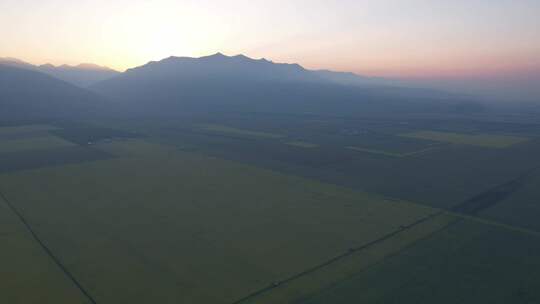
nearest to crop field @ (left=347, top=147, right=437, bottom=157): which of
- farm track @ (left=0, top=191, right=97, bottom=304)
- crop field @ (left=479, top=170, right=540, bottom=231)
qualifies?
crop field @ (left=479, top=170, right=540, bottom=231)

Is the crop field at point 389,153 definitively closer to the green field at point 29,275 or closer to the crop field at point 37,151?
the crop field at point 37,151

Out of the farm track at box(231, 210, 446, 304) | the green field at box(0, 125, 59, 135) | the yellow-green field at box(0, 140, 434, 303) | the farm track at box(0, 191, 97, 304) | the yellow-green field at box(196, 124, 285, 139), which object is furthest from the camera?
the yellow-green field at box(196, 124, 285, 139)

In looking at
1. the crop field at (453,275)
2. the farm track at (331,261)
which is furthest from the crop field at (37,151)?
the crop field at (453,275)

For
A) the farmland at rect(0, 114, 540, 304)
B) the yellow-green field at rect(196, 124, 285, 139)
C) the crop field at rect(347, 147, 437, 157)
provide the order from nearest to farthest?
the farmland at rect(0, 114, 540, 304)
the crop field at rect(347, 147, 437, 157)
the yellow-green field at rect(196, 124, 285, 139)

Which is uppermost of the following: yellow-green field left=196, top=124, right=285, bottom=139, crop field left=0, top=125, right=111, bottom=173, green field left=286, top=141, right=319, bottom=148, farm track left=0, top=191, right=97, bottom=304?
yellow-green field left=196, top=124, right=285, bottom=139

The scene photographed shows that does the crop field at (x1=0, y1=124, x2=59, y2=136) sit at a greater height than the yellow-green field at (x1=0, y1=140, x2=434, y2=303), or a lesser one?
greater

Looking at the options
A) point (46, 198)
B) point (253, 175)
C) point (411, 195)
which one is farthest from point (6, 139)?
point (411, 195)

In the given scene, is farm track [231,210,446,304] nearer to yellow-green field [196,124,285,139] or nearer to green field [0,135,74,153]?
yellow-green field [196,124,285,139]
